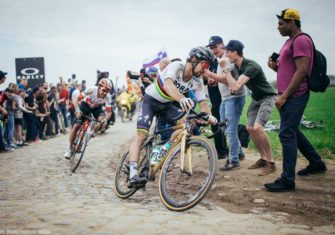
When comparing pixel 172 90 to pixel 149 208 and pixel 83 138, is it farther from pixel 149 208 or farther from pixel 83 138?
pixel 83 138

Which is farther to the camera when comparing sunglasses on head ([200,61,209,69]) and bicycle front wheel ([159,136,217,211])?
sunglasses on head ([200,61,209,69])

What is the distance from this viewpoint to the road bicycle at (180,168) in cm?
380

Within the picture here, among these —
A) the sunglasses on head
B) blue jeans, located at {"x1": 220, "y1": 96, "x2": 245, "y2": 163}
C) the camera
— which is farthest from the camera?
blue jeans, located at {"x1": 220, "y1": 96, "x2": 245, "y2": 163}

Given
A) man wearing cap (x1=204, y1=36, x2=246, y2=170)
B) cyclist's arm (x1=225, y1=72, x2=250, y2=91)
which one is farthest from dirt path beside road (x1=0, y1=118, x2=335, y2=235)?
cyclist's arm (x1=225, y1=72, x2=250, y2=91)

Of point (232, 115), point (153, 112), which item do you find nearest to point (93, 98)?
point (153, 112)

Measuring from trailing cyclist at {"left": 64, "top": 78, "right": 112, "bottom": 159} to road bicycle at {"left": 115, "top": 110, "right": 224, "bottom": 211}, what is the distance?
2.80 m

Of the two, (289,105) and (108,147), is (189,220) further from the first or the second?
(108,147)

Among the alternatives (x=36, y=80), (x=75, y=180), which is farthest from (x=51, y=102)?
(x=75, y=180)

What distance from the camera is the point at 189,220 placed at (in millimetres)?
3590

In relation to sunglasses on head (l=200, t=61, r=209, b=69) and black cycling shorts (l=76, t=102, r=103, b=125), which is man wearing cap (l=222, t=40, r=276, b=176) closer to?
sunglasses on head (l=200, t=61, r=209, b=69)

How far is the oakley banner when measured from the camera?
1817cm

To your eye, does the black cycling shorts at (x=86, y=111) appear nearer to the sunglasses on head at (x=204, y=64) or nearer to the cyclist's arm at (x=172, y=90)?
the cyclist's arm at (x=172, y=90)

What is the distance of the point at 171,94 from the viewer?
4379 mm

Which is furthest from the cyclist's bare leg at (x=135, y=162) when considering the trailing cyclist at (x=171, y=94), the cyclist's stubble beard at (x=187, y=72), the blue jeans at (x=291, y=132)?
the blue jeans at (x=291, y=132)
